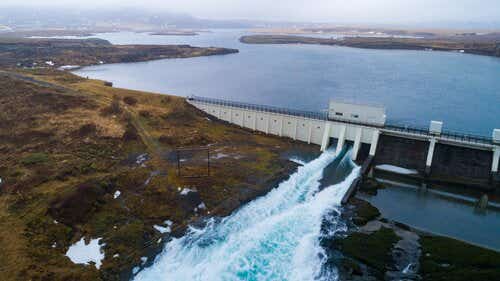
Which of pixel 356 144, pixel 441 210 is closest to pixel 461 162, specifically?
pixel 441 210

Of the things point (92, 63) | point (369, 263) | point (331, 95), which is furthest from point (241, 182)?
point (92, 63)

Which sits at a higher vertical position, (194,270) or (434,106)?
(434,106)

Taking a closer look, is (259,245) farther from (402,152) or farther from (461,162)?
(461,162)

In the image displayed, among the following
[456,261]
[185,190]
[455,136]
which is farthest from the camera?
[455,136]

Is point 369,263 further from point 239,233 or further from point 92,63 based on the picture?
point 92,63

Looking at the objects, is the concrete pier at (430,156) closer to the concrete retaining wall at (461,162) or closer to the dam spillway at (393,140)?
the dam spillway at (393,140)

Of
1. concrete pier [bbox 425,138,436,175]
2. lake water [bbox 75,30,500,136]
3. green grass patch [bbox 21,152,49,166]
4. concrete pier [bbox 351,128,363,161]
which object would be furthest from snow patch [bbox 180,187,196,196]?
lake water [bbox 75,30,500,136]
